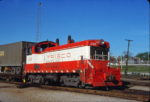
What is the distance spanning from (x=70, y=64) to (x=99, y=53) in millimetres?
2154

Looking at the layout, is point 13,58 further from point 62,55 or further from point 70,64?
point 70,64

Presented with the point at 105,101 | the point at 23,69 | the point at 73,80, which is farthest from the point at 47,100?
the point at 23,69

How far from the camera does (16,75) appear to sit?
1927cm

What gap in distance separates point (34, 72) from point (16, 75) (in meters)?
3.48

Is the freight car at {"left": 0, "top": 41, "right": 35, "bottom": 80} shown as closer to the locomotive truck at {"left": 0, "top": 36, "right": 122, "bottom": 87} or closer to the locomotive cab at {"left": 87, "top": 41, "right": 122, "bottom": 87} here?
the locomotive truck at {"left": 0, "top": 36, "right": 122, "bottom": 87}

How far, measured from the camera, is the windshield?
1259 cm

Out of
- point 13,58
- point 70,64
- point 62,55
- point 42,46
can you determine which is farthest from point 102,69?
point 13,58

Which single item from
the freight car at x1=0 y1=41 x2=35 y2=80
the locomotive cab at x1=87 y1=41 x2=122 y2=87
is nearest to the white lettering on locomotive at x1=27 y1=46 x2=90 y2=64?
the locomotive cab at x1=87 y1=41 x2=122 y2=87

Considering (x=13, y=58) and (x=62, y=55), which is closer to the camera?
(x=62, y=55)

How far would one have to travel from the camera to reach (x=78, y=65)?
494 inches

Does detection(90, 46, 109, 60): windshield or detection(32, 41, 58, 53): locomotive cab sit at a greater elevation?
detection(32, 41, 58, 53): locomotive cab

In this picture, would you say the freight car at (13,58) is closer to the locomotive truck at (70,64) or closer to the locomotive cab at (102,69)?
the locomotive truck at (70,64)

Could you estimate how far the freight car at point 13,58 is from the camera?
62.8ft

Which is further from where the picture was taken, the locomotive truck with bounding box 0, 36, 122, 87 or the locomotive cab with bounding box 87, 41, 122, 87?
the locomotive truck with bounding box 0, 36, 122, 87
